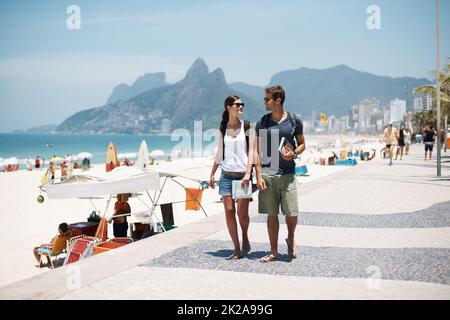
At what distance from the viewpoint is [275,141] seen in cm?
527

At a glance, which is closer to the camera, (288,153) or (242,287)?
(242,287)

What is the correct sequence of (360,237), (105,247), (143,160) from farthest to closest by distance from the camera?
(143,160), (105,247), (360,237)

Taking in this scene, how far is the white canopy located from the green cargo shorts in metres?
2.71

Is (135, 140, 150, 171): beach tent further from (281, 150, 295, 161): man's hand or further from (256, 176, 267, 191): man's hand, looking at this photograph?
(281, 150, 295, 161): man's hand

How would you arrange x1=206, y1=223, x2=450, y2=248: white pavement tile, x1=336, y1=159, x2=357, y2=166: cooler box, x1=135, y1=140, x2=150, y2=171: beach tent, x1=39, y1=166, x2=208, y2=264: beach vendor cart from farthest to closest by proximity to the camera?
x1=336, y1=159, x2=357, y2=166: cooler box
x1=135, y1=140, x2=150, y2=171: beach tent
x1=39, y1=166, x2=208, y2=264: beach vendor cart
x1=206, y1=223, x2=450, y2=248: white pavement tile

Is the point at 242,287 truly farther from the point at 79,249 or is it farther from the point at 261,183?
the point at 79,249

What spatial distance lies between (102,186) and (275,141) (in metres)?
3.07

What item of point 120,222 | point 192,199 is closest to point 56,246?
point 120,222

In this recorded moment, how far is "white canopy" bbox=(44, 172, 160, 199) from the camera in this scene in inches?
286

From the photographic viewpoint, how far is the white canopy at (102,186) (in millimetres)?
7254

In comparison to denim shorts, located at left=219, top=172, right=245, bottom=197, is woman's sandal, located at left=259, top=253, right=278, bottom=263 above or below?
below

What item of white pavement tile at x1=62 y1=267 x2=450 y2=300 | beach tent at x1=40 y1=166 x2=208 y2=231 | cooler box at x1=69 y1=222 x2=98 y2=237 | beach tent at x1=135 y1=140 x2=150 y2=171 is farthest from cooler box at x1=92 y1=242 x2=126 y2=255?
white pavement tile at x1=62 y1=267 x2=450 y2=300
